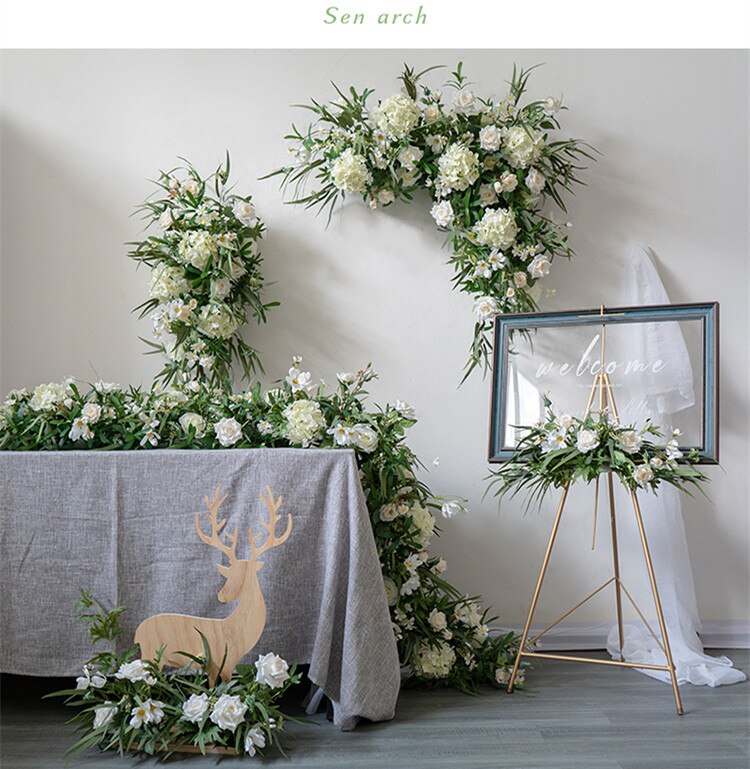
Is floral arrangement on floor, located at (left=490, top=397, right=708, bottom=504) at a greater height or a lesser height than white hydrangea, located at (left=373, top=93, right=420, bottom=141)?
lesser

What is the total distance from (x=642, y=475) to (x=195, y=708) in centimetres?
130

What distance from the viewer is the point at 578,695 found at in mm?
2447

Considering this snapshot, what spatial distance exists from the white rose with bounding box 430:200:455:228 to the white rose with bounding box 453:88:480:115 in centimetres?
33

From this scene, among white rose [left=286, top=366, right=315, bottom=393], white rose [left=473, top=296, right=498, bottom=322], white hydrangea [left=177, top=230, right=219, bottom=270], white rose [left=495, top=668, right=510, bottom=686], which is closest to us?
white rose [left=286, top=366, right=315, bottom=393]

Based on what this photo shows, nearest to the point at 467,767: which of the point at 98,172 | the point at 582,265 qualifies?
the point at 582,265

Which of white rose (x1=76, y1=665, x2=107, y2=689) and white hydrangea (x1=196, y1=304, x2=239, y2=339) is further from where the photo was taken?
white hydrangea (x1=196, y1=304, x2=239, y2=339)

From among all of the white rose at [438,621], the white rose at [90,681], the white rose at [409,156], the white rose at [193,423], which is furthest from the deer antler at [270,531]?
the white rose at [409,156]

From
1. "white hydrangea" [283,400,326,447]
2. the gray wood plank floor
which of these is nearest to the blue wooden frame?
"white hydrangea" [283,400,326,447]

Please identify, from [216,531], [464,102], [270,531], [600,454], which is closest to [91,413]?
[216,531]

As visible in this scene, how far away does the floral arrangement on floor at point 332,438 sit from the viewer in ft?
7.56

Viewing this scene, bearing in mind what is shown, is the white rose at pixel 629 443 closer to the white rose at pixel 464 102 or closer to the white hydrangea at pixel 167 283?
the white rose at pixel 464 102

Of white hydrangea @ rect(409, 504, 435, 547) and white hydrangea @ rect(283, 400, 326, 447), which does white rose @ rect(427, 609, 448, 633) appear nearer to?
white hydrangea @ rect(409, 504, 435, 547)

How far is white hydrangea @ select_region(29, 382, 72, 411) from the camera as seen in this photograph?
2312mm

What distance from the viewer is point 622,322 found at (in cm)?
254
